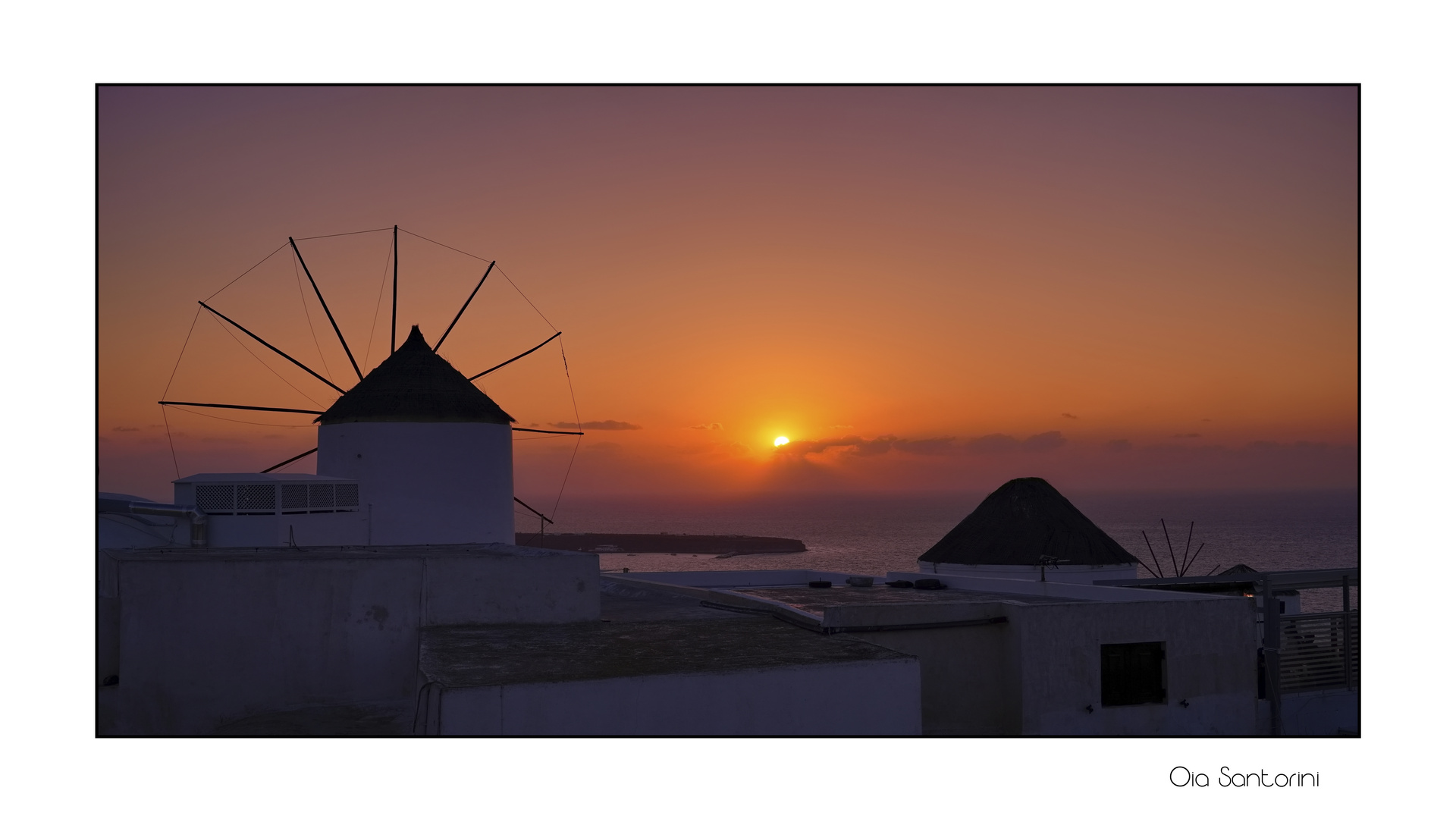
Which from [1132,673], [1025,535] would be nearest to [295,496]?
[1132,673]

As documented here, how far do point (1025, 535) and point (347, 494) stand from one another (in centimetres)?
2106

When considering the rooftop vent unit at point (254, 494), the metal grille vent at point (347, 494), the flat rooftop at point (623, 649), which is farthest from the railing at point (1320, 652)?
the rooftop vent unit at point (254, 494)

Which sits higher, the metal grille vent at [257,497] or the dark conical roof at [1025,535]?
the metal grille vent at [257,497]

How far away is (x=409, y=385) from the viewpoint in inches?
834

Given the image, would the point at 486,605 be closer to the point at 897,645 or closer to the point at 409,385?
the point at 897,645

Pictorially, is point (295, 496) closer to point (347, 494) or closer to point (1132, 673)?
point (347, 494)

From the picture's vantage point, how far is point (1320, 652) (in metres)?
19.7

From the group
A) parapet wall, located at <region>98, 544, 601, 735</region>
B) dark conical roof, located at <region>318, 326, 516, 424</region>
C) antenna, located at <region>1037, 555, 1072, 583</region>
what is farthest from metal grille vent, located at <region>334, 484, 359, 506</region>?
antenna, located at <region>1037, 555, 1072, 583</region>

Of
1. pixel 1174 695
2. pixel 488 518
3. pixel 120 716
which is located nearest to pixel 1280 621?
pixel 1174 695

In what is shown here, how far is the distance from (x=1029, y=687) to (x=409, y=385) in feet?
37.5

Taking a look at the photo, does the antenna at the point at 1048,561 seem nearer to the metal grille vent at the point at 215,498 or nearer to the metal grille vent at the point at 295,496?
the metal grille vent at the point at 295,496

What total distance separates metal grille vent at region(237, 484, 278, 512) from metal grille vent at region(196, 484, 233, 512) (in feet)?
0.44

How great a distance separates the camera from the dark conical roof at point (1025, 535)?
109 feet

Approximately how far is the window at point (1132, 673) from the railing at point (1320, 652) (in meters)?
2.36
